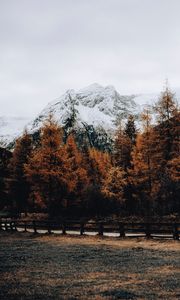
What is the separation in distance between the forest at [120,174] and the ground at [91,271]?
1495 cm

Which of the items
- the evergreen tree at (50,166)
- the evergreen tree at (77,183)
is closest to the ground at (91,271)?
the evergreen tree at (50,166)

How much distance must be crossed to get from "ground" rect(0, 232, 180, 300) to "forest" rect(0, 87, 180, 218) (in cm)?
1495

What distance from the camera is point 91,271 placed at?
50.8ft

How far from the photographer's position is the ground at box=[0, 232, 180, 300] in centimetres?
1169

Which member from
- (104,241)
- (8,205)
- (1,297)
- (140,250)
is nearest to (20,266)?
(1,297)

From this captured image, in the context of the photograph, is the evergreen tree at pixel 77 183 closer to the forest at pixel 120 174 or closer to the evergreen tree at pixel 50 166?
the forest at pixel 120 174

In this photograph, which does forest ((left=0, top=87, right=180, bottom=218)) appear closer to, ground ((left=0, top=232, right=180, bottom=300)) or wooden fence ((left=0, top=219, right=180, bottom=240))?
wooden fence ((left=0, top=219, right=180, bottom=240))

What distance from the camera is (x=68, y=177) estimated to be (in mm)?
44625

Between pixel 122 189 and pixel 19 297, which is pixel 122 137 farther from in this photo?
pixel 19 297

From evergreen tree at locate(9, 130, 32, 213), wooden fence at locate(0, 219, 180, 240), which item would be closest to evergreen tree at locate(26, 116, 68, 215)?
wooden fence at locate(0, 219, 180, 240)

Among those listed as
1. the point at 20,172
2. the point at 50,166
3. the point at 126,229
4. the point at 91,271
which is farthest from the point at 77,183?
the point at 91,271

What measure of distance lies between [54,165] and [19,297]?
32.6 meters

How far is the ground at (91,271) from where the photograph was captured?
11.7 metres

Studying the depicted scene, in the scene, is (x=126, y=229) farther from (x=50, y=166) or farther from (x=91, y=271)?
(x=50, y=166)
